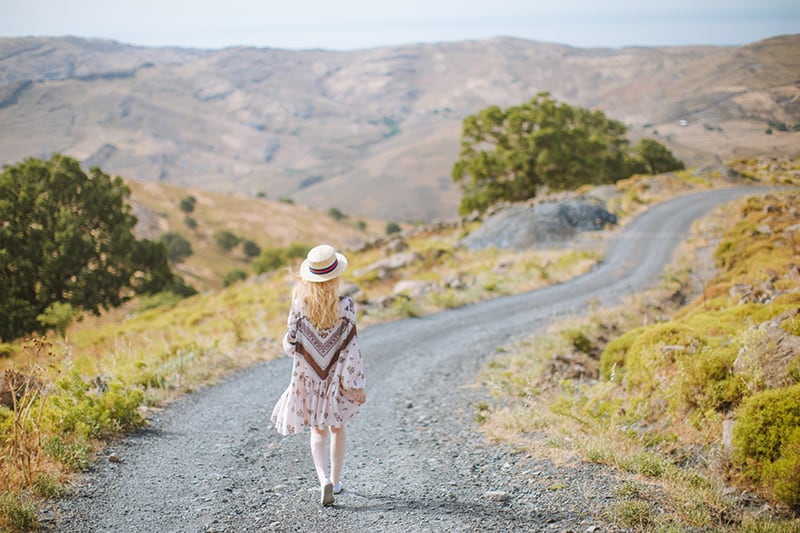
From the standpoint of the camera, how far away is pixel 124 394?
21.9ft

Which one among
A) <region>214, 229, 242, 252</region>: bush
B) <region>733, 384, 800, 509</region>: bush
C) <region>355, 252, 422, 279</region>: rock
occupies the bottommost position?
<region>214, 229, 242, 252</region>: bush

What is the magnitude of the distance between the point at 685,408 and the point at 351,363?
160 inches

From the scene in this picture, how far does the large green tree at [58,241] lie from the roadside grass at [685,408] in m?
22.8

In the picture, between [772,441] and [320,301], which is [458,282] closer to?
[772,441]

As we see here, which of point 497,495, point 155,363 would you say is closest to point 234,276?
point 155,363

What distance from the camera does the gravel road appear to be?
4.32 meters

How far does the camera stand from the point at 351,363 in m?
4.64

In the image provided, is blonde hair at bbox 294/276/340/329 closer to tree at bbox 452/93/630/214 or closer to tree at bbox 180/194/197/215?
tree at bbox 452/93/630/214

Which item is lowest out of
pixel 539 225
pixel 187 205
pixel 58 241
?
pixel 187 205

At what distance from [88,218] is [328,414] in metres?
27.3

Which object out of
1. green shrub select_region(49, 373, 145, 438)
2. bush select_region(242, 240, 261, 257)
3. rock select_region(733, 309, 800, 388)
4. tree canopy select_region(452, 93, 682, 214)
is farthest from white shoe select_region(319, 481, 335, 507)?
bush select_region(242, 240, 261, 257)

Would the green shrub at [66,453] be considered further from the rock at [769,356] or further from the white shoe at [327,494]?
the rock at [769,356]

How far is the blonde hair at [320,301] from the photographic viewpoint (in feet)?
14.7

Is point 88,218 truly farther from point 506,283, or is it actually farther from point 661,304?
point 661,304
